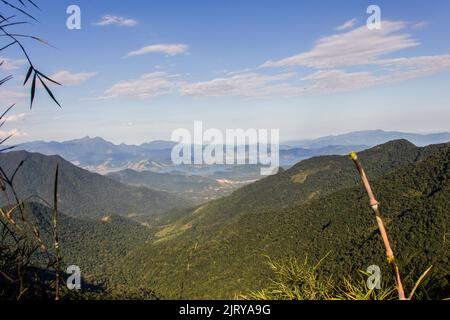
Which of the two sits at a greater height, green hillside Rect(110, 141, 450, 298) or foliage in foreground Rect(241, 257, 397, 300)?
foliage in foreground Rect(241, 257, 397, 300)

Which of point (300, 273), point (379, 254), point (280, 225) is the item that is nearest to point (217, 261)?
point (280, 225)

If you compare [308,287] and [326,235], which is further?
[326,235]

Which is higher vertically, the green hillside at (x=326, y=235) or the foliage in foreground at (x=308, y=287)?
the foliage in foreground at (x=308, y=287)

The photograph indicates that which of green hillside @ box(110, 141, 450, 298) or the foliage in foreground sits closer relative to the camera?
the foliage in foreground

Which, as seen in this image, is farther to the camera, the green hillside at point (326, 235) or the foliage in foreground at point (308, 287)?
the green hillside at point (326, 235)

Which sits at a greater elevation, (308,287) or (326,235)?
(308,287)
